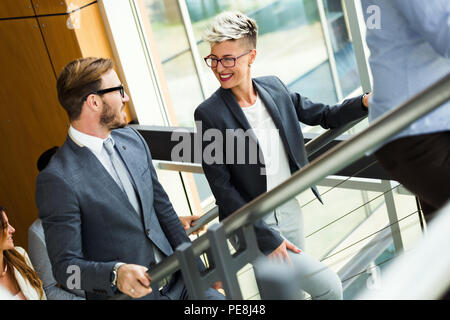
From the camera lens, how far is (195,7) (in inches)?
234

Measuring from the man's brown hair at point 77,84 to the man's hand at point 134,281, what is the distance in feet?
2.64

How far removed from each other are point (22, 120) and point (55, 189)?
275 centimetres

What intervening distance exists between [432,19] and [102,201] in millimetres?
1646

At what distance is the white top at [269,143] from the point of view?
2895 millimetres

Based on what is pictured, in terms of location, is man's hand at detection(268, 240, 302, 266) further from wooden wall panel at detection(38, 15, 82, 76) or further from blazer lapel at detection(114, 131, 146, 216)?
wooden wall panel at detection(38, 15, 82, 76)

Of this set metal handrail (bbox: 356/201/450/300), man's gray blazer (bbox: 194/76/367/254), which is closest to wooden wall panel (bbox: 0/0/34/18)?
man's gray blazer (bbox: 194/76/367/254)

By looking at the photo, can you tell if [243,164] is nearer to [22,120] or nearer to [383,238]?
[383,238]

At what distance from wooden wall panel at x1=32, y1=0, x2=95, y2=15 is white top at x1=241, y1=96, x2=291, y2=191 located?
7.86 feet

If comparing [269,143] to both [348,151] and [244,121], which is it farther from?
[348,151]

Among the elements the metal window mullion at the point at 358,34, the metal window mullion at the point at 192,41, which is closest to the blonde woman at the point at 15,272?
the metal window mullion at the point at 358,34

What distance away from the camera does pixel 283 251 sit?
7.91 ft

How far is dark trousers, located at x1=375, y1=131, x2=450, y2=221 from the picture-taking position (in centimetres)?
180
